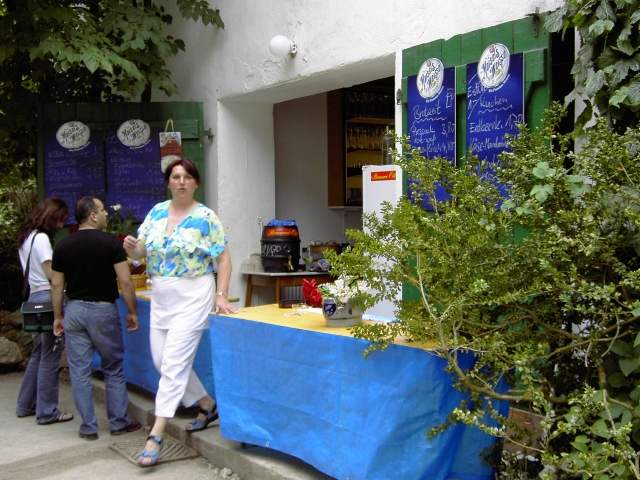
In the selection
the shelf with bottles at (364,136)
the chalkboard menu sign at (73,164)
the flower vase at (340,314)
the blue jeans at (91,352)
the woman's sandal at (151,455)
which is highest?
the shelf with bottles at (364,136)

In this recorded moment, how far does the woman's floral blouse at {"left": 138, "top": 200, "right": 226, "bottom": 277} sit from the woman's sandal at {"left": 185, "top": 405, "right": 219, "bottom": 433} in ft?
3.01

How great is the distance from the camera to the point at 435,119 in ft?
15.2

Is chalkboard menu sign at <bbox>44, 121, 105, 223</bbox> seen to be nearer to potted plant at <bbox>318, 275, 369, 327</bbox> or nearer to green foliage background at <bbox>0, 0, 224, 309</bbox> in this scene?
green foliage background at <bbox>0, 0, 224, 309</bbox>

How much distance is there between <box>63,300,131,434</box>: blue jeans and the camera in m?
4.82

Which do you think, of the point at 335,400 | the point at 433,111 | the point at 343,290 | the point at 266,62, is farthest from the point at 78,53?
the point at 335,400

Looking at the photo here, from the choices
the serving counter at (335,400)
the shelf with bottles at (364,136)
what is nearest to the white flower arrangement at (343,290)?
the serving counter at (335,400)

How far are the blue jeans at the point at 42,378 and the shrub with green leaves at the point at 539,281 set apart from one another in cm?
291

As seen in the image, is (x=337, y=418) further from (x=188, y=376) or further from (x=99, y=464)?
(x=99, y=464)

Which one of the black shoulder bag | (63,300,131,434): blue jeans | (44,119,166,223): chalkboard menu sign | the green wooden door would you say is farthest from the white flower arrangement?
(44,119,166,223): chalkboard menu sign

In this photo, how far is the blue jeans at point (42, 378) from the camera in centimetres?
523

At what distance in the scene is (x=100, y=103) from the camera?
707cm

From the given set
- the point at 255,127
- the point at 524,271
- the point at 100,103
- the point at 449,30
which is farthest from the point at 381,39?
the point at 100,103

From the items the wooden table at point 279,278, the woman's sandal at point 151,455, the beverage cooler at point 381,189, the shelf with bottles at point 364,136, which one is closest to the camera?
the woman's sandal at point 151,455

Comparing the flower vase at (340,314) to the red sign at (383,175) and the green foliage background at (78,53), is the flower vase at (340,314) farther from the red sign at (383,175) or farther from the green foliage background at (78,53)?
the green foliage background at (78,53)
